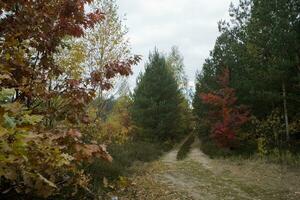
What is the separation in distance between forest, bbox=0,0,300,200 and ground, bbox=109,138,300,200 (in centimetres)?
4

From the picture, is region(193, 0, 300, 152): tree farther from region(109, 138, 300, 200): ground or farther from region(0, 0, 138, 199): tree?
region(0, 0, 138, 199): tree

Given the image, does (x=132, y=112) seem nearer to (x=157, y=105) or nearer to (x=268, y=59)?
(x=157, y=105)

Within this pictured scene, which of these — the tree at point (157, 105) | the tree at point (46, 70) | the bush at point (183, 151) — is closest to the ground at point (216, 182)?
the bush at point (183, 151)

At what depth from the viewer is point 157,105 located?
33.8 meters

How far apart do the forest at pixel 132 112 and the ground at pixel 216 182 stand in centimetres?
4

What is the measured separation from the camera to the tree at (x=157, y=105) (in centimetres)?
3366

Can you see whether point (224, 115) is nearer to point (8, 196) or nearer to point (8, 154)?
point (8, 196)

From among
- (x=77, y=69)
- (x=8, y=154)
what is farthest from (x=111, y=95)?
(x=8, y=154)

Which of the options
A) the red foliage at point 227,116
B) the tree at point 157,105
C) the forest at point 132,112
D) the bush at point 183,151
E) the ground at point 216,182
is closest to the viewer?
the forest at point 132,112

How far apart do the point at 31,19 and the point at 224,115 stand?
70.0 feet

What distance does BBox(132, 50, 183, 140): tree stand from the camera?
1325 inches

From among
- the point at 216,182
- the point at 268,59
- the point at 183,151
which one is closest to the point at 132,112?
the point at 183,151

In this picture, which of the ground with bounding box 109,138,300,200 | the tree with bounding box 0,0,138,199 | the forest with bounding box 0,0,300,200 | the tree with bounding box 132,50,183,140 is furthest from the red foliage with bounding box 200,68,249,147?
the tree with bounding box 0,0,138,199

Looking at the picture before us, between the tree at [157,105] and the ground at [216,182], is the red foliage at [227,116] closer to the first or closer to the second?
the ground at [216,182]
